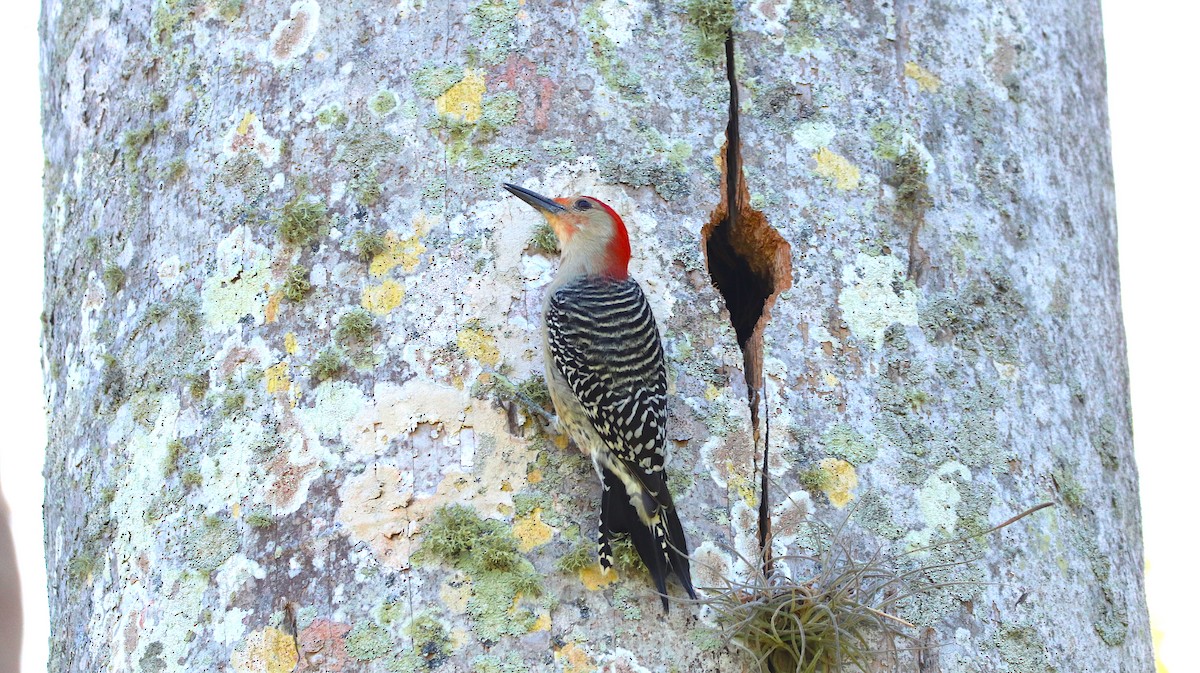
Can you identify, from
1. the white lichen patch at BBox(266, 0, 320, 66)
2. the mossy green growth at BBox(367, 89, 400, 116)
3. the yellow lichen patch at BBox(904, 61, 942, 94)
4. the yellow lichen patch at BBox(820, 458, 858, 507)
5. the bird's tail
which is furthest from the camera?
the yellow lichen patch at BBox(904, 61, 942, 94)

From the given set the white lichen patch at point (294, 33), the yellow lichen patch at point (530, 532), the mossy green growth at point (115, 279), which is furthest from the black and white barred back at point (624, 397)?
the mossy green growth at point (115, 279)

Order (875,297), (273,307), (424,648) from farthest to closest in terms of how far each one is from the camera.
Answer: (875,297), (273,307), (424,648)

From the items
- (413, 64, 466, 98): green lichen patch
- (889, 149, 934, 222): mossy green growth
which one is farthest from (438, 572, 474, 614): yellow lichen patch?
(889, 149, 934, 222): mossy green growth

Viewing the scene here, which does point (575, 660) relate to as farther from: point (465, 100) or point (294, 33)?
point (294, 33)

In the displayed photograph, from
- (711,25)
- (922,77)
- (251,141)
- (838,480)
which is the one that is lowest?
(838,480)

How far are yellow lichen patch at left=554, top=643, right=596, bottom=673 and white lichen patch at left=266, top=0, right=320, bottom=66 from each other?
1722 mm

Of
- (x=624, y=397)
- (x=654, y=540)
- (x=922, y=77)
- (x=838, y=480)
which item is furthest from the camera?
(x=922, y=77)

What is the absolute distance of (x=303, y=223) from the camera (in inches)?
132

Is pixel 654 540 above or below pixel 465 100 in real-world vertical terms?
below

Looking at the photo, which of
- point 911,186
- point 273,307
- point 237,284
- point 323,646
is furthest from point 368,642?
point 911,186

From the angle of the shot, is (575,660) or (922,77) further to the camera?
(922,77)

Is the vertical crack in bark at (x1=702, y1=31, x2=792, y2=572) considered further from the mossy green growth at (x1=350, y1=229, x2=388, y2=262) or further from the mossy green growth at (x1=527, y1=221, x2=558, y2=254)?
the mossy green growth at (x1=350, y1=229, x2=388, y2=262)

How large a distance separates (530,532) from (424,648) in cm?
35

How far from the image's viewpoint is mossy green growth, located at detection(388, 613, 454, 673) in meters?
2.85
